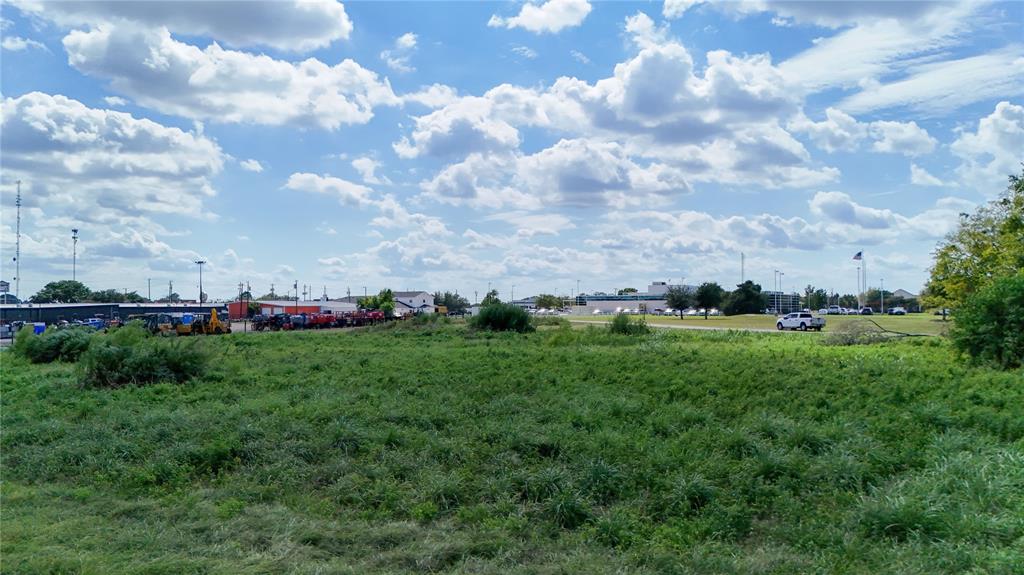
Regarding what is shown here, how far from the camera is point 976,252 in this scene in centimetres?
3656

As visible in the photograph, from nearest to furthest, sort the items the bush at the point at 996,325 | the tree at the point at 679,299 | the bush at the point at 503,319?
the bush at the point at 996,325
the bush at the point at 503,319
the tree at the point at 679,299

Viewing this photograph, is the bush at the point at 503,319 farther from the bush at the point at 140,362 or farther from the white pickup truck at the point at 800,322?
the bush at the point at 140,362

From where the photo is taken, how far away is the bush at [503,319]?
47.8m

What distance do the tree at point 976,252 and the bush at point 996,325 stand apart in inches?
482

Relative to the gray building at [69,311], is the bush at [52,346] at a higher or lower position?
lower

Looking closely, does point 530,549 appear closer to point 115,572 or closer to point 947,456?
point 115,572

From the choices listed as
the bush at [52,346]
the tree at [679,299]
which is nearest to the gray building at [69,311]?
the bush at [52,346]

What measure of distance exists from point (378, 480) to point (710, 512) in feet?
14.2

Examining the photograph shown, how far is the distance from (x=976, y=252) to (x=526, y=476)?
36156 mm

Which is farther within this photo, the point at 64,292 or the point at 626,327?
the point at 64,292

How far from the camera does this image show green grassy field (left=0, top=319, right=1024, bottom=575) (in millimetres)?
7230

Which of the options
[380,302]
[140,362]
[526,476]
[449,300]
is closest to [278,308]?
[380,302]

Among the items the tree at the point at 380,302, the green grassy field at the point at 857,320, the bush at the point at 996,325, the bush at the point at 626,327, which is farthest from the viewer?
the tree at the point at 380,302

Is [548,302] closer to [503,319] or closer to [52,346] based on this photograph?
[503,319]
